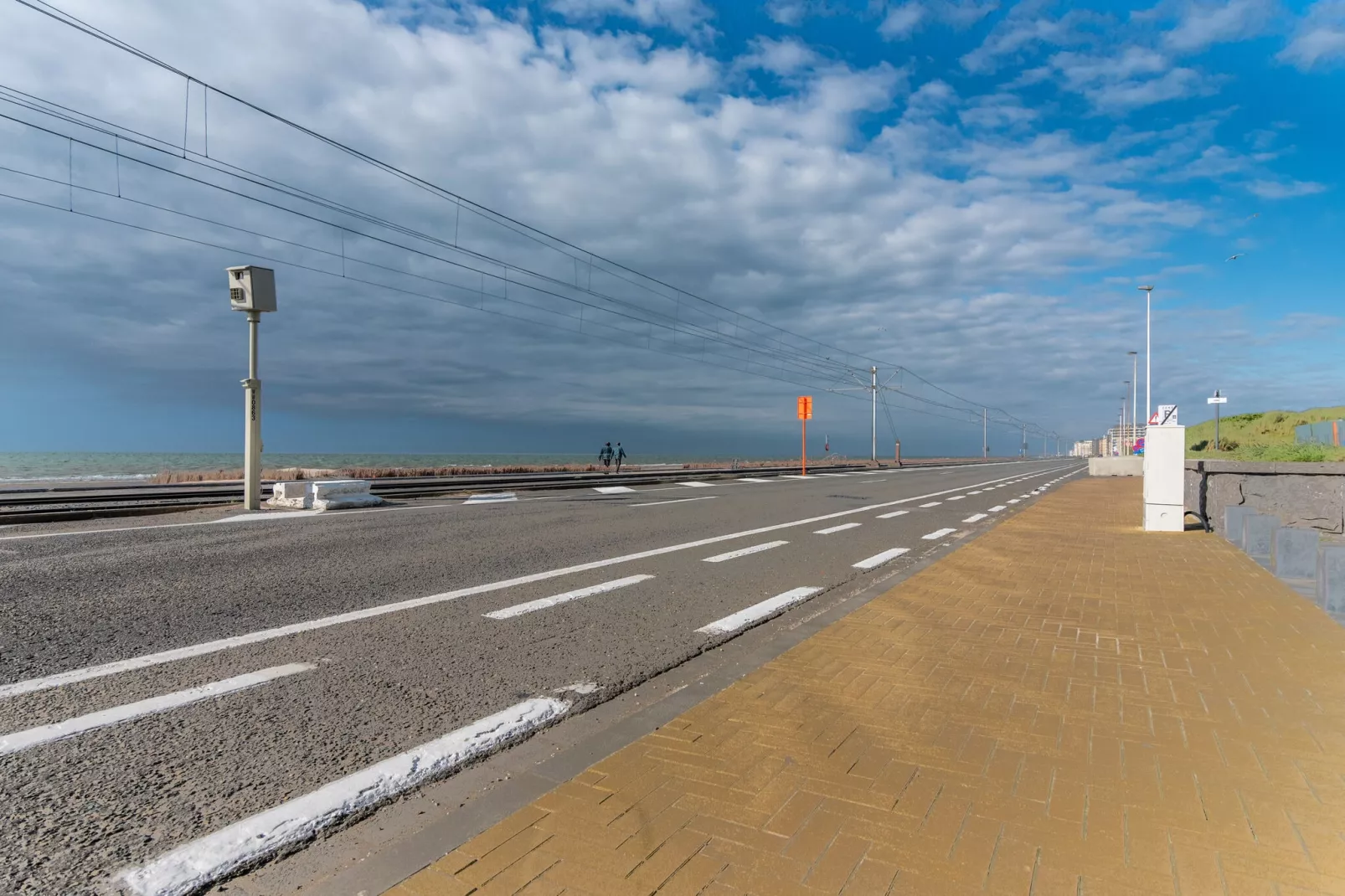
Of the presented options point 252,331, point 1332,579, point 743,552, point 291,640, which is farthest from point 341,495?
point 1332,579

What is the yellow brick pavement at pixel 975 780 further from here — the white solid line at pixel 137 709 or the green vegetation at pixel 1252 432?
the green vegetation at pixel 1252 432

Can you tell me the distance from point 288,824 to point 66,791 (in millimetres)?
1034

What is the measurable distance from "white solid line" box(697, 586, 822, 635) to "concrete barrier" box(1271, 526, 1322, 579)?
4.96m

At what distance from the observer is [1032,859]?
2408mm

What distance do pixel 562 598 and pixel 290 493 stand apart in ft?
33.2

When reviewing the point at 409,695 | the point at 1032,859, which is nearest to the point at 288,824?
the point at 409,695

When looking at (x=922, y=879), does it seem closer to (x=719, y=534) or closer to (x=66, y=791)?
(x=66, y=791)

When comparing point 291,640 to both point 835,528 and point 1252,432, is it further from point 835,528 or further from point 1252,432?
point 1252,432

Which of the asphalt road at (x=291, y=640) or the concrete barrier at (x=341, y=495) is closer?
the asphalt road at (x=291, y=640)

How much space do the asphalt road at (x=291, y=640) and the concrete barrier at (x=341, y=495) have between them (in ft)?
7.48

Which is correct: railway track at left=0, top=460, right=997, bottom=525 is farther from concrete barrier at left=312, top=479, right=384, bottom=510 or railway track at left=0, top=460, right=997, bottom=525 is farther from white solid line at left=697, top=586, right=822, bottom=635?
white solid line at left=697, top=586, right=822, bottom=635

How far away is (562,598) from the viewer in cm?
646

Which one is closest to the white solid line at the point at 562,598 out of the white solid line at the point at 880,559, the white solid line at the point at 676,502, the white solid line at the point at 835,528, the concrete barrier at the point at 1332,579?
the white solid line at the point at 880,559

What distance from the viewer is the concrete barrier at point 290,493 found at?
14.0 metres
